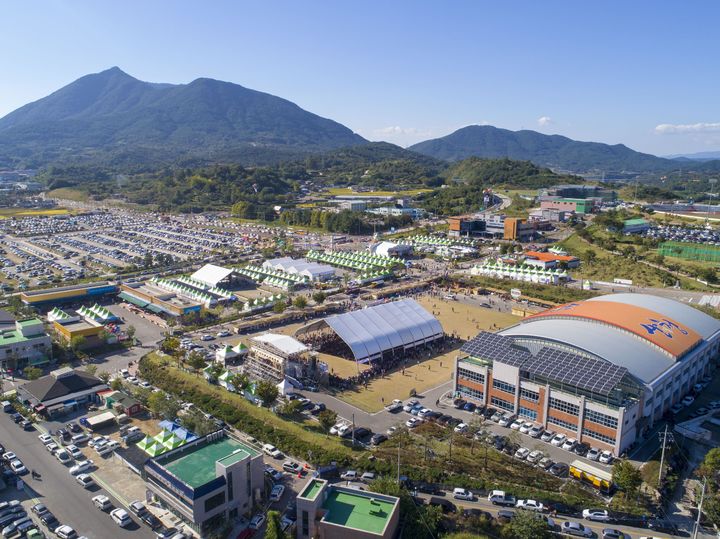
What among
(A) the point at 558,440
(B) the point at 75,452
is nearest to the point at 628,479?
(A) the point at 558,440

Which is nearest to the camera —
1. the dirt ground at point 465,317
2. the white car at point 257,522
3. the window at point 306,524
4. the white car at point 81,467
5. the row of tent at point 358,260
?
the window at point 306,524

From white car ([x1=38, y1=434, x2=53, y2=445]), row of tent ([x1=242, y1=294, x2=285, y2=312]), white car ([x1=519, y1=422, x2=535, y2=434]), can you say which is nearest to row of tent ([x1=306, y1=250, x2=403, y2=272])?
row of tent ([x1=242, y1=294, x2=285, y2=312])

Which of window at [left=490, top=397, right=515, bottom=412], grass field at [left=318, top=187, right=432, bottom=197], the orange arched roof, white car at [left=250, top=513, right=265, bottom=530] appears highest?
grass field at [left=318, top=187, right=432, bottom=197]

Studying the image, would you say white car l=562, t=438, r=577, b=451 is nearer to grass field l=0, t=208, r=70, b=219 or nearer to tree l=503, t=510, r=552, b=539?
tree l=503, t=510, r=552, b=539

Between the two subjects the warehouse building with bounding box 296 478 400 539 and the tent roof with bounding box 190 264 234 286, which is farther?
the tent roof with bounding box 190 264 234 286

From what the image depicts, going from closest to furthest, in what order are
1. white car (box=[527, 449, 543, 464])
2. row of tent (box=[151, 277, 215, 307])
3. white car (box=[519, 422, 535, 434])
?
white car (box=[527, 449, 543, 464])
white car (box=[519, 422, 535, 434])
row of tent (box=[151, 277, 215, 307])

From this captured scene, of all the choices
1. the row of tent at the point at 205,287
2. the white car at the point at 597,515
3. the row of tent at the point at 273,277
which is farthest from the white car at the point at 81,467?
the row of tent at the point at 273,277

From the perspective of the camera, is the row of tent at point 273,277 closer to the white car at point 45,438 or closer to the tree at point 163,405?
the tree at point 163,405
